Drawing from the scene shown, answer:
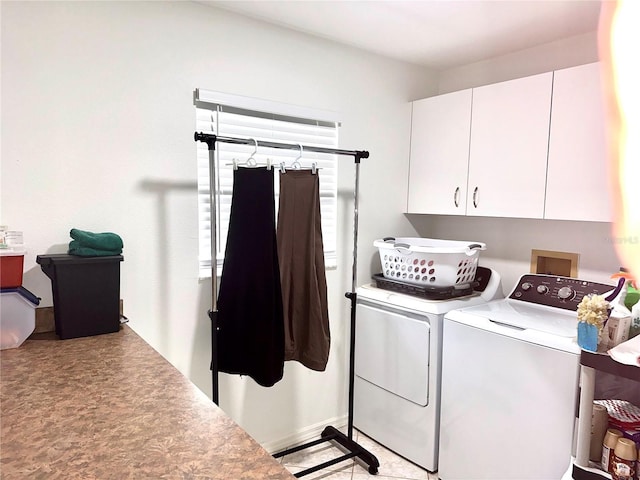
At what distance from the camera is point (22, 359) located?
1.36 metres

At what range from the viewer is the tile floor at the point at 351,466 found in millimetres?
2223

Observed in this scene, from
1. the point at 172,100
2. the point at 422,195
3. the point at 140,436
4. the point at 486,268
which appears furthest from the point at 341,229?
the point at 140,436

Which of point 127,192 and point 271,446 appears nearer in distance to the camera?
point 127,192

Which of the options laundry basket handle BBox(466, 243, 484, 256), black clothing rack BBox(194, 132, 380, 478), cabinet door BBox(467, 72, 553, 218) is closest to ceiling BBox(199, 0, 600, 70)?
cabinet door BBox(467, 72, 553, 218)

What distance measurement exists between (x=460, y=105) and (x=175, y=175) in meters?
1.64

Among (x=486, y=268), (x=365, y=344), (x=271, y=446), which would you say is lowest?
(x=271, y=446)

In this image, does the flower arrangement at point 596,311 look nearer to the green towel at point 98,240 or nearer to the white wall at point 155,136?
the white wall at point 155,136

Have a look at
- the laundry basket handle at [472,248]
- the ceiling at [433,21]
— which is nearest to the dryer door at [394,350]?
the laundry basket handle at [472,248]

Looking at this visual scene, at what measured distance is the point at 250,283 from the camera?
1854 mm

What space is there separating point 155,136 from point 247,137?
48cm

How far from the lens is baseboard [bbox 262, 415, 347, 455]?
2418 millimetres

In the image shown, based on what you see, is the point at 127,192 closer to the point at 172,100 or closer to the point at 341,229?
the point at 172,100

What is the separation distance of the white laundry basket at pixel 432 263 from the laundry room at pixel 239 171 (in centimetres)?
19

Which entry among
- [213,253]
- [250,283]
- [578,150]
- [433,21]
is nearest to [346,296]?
[250,283]
